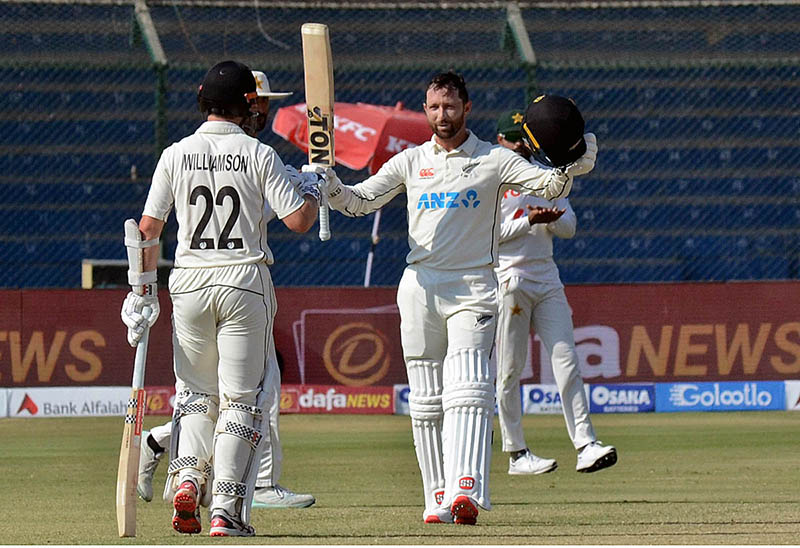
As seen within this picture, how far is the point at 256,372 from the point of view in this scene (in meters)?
5.96

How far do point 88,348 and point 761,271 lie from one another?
A: 728 centimetres

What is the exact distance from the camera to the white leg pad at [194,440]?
19.6 feet

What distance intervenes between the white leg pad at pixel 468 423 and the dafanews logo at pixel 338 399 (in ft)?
28.3

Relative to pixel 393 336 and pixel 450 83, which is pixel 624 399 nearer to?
pixel 393 336

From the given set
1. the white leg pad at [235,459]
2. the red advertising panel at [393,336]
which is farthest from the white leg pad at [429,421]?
the red advertising panel at [393,336]

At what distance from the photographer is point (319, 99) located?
6766 mm

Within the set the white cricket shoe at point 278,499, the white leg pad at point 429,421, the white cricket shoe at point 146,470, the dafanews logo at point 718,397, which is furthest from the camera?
the dafanews logo at point 718,397

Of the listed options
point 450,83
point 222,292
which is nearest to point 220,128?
point 222,292

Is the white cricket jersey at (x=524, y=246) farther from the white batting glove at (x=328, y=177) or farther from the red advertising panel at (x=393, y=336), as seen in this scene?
the red advertising panel at (x=393, y=336)

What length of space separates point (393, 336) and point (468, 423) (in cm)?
871

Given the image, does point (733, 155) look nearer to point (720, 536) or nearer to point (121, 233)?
point (121, 233)

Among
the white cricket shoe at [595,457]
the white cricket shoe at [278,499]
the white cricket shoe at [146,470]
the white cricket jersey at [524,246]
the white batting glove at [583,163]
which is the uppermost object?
the white cricket jersey at [524,246]

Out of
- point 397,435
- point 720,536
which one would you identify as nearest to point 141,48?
point 397,435

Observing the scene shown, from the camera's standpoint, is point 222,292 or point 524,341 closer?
point 222,292
